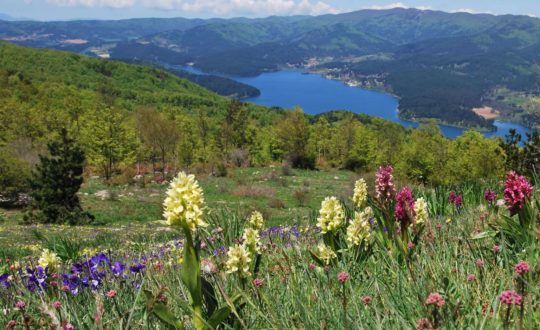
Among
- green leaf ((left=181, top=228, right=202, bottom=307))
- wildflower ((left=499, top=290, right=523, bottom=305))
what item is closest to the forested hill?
green leaf ((left=181, top=228, right=202, bottom=307))

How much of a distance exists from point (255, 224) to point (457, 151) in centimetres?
5288

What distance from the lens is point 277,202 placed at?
28938 millimetres

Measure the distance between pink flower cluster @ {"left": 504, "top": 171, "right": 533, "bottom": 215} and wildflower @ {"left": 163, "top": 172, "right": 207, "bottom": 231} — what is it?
7.15 feet

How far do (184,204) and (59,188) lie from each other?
20.6m

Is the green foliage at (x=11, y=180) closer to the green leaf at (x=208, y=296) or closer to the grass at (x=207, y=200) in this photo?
the grass at (x=207, y=200)

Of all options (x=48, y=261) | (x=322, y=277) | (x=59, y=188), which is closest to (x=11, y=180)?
(x=59, y=188)

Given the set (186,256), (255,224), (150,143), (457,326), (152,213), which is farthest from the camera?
(150,143)

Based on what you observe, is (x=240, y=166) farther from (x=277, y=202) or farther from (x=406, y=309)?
(x=406, y=309)

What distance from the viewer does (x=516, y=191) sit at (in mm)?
2992

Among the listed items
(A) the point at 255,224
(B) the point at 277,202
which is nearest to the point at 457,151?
(B) the point at 277,202

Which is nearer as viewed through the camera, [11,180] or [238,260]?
[238,260]

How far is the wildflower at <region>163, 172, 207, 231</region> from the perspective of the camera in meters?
1.97

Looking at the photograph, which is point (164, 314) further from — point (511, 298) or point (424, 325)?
point (511, 298)

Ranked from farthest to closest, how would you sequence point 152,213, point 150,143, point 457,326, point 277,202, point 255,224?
point 150,143, point 277,202, point 152,213, point 255,224, point 457,326
